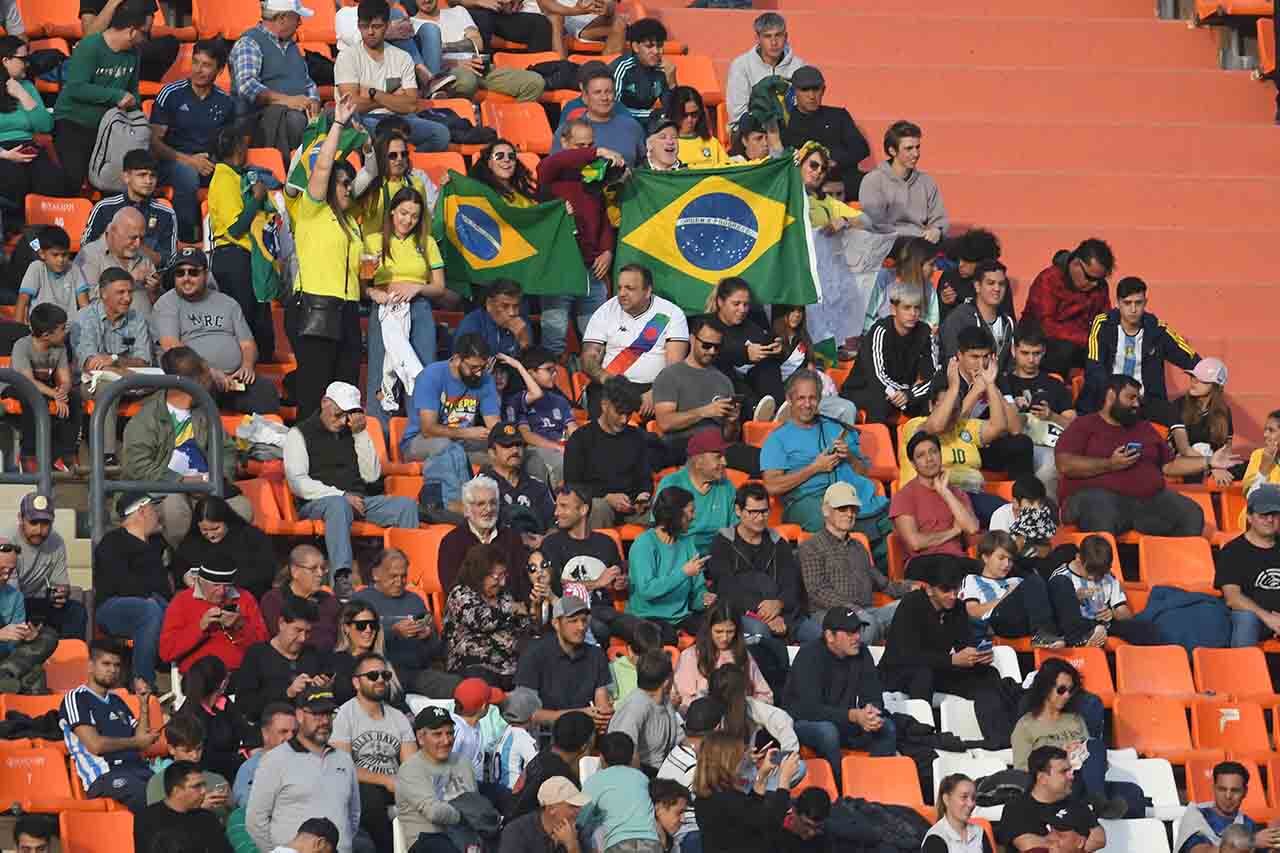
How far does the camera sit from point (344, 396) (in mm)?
16312

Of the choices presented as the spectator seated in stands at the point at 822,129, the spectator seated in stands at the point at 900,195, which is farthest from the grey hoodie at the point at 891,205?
the spectator seated in stands at the point at 822,129

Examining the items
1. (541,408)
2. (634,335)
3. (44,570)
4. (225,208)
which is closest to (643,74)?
(634,335)

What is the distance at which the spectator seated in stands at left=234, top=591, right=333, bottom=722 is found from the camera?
14461 mm

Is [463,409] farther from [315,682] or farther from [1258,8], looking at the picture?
[1258,8]

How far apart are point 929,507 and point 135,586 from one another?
13.0ft

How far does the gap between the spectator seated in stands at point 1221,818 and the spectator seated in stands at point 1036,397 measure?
110 inches

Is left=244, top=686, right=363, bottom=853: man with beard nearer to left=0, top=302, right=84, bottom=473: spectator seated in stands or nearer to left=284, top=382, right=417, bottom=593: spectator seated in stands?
left=284, top=382, right=417, bottom=593: spectator seated in stands

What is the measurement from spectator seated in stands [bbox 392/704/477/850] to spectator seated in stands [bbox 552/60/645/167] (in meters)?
5.39

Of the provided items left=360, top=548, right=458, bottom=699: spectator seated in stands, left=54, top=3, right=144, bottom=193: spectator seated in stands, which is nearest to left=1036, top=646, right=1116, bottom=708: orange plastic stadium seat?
left=360, top=548, right=458, bottom=699: spectator seated in stands

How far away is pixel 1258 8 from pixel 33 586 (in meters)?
9.69

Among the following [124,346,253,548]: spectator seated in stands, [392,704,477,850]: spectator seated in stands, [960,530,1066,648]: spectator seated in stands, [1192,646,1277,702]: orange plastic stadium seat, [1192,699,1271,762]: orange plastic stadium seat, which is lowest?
[1192,699,1271,762]: orange plastic stadium seat

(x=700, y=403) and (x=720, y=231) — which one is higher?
(x=720, y=231)

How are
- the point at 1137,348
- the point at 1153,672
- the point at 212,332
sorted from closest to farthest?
1. the point at 1153,672
2. the point at 212,332
3. the point at 1137,348

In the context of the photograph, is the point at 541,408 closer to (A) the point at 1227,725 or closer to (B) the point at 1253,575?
(B) the point at 1253,575
